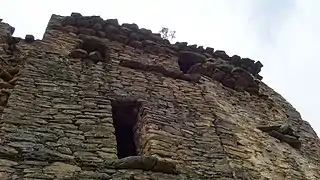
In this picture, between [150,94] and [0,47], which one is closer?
[150,94]

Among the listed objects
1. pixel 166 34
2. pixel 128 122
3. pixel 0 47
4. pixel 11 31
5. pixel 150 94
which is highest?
pixel 166 34

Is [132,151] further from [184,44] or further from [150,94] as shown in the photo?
[184,44]

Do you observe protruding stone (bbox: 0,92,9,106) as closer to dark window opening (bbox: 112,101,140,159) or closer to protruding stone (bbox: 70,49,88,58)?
dark window opening (bbox: 112,101,140,159)

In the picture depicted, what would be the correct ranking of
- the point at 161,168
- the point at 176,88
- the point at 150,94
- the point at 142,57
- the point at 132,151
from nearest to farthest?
the point at 161,168, the point at 132,151, the point at 150,94, the point at 176,88, the point at 142,57

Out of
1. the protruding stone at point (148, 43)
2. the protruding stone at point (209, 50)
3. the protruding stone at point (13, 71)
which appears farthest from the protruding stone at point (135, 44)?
the protruding stone at point (13, 71)

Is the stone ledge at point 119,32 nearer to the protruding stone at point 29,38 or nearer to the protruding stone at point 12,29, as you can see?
the protruding stone at point 29,38

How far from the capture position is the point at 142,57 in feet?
27.2

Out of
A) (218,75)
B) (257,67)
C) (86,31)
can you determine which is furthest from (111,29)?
(257,67)

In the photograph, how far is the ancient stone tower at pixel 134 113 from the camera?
4895 millimetres

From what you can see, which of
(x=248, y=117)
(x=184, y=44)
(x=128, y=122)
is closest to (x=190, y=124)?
(x=128, y=122)

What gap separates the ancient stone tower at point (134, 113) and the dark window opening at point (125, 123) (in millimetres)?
15

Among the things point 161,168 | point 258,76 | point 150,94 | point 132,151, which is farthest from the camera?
point 258,76

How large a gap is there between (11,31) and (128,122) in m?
3.36

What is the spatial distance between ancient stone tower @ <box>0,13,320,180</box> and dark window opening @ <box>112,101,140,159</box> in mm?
15
